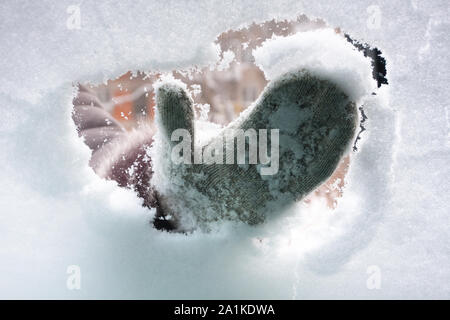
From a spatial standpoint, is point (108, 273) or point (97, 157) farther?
point (97, 157)

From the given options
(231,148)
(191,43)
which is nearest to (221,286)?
(231,148)

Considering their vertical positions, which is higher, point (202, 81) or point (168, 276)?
point (202, 81)

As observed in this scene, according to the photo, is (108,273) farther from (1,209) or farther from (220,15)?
(220,15)

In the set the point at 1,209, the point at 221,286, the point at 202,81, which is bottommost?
the point at 221,286

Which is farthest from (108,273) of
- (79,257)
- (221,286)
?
(221,286)

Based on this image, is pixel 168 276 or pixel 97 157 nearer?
pixel 168 276

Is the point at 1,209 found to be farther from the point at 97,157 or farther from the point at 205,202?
the point at 205,202
